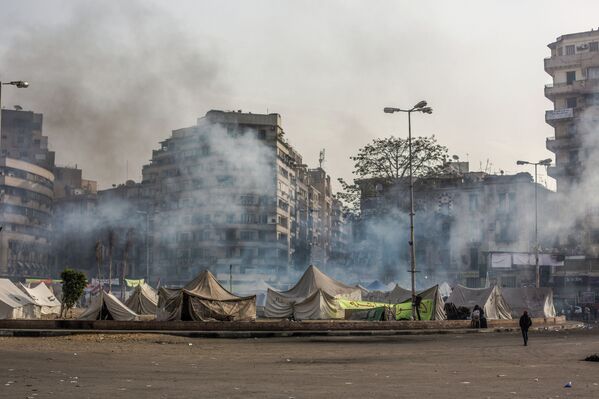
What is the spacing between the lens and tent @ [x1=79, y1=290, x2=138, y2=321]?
4562 centimetres

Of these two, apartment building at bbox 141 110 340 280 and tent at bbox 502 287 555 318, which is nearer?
tent at bbox 502 287 555 318

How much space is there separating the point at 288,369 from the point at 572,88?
86174 mm

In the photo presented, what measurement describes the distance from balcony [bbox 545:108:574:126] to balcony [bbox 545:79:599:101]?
2.37 m

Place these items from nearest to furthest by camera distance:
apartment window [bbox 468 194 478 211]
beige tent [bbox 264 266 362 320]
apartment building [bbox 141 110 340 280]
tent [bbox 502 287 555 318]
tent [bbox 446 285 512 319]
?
beige tent [bbox 264 266 362 320] < tent [bbox 446 285 512 319] < tent [bbox 502 287 555 318] < apartment window [bbox 468 194 478 211] < apartment building [bbox 141 110 340 280]

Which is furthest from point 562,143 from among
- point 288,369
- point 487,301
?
point 288,369

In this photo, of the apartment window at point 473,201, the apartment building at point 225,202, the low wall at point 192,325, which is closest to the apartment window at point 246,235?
the apartment building at point 225,202

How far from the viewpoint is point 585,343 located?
112 feet

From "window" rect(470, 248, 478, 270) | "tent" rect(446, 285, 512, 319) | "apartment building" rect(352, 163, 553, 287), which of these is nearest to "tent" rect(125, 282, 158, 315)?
"tent" rect(446, 285, 512, 319)

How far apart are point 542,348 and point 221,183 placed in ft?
288

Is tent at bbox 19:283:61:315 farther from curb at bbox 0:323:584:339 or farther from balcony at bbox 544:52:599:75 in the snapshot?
balcony at bbox 544:52:599:75

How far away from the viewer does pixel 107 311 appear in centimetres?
4600

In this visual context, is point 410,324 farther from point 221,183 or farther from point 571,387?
point 221,183

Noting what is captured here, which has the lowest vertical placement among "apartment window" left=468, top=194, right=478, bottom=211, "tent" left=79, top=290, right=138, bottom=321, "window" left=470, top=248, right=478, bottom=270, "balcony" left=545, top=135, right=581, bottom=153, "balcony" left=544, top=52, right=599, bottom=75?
"tent" left=79, top=290, right=138, bottom=321

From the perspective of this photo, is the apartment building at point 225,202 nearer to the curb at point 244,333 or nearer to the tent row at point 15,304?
the tent row at point 15,304
